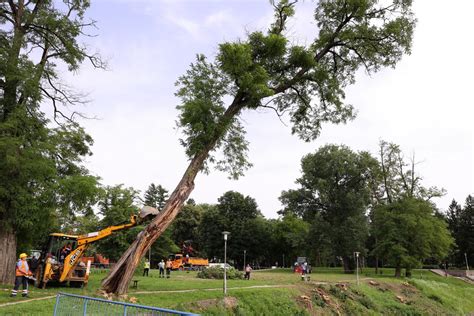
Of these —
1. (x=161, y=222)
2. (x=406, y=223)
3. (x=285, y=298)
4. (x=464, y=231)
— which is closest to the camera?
(x=161, y=222)

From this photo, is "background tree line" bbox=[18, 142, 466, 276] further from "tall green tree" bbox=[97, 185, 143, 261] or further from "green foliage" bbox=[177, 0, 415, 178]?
"green foliage" bbox=[177, 0, 415, 178]

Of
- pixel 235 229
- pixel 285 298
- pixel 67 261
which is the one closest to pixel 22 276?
pixel 67 261

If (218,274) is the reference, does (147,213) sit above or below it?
above

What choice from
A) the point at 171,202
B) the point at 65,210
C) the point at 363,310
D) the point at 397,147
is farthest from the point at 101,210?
the point at 397,147

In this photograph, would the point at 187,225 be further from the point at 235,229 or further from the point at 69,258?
the point at 69,258

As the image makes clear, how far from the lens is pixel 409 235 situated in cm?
4572

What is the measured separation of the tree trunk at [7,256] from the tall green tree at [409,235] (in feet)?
123

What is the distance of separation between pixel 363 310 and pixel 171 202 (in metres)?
13.7

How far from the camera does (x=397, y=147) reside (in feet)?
171

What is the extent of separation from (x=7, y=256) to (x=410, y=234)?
40034 mm

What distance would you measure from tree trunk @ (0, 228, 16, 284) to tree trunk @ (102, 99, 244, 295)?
552 centimetres

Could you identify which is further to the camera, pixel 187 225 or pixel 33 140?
pixel 187 225

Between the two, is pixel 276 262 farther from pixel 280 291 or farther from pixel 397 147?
pixel 280 291

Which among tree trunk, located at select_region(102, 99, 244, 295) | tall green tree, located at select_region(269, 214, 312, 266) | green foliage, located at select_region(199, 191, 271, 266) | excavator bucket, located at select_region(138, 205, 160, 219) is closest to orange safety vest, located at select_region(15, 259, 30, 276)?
tree trunk, located at select_region(102, 99, 244, 295)
